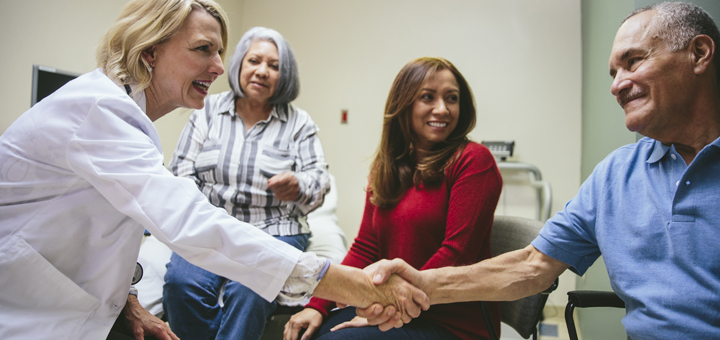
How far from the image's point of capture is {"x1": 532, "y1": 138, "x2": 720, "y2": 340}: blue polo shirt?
2.86ft

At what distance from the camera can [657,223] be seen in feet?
3.08

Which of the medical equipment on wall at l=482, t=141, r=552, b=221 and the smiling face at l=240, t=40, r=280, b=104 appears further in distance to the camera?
the medical equipment on wall at l=482, t=141, r=552, b=221

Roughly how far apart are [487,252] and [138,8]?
115 cm

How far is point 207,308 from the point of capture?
1.57 metres

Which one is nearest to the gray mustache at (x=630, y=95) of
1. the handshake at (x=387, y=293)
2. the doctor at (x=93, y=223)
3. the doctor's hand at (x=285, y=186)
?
the handshake at (x=387, y=293)

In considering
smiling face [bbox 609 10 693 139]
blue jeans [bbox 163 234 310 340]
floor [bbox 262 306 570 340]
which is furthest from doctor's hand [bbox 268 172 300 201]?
smiling face [bbox 609 10 693 139]

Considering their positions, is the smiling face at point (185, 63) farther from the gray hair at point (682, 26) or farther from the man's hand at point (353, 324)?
the gray hair at point (682, 26)

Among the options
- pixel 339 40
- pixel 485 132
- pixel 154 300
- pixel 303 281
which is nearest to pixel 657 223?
pixel 303 281

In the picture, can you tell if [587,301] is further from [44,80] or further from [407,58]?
[407,58]

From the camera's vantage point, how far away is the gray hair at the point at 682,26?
3.09ft

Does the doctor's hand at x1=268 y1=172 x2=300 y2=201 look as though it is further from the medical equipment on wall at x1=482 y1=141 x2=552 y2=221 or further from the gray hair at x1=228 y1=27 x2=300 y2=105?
the medical equipment on wall at x1=482 y1=141 x2=552 y2=221

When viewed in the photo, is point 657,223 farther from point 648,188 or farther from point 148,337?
point 148,337

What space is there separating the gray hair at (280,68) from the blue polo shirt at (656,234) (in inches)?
53.4

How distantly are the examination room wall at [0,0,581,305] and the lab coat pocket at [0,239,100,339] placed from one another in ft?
6.01
